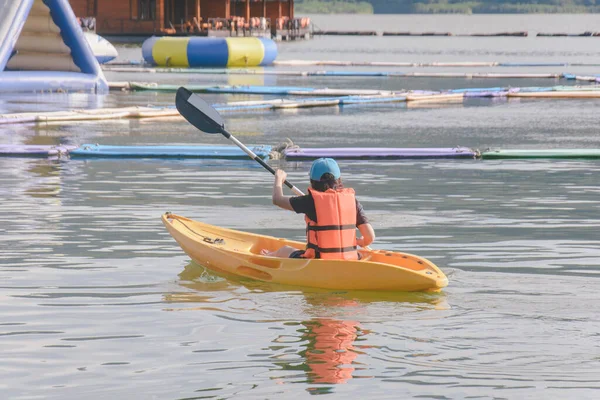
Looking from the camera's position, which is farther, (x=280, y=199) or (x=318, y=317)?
(x=280, y=199)

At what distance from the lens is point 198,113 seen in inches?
503

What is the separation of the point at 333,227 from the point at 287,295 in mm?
664

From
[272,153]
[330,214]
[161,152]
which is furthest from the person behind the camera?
[161,152]

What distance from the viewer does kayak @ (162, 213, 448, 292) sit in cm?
941

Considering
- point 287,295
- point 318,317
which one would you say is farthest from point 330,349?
point 287,295

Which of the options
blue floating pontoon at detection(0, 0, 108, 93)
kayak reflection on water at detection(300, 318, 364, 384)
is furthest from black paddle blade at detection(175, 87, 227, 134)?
blue floating pontoon at detection(0, 0, 108, 93)

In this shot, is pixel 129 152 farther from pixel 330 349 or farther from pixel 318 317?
pixel 330 349

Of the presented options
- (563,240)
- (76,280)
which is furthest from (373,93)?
(76,280)

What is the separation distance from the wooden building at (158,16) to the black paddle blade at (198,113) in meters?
66.8

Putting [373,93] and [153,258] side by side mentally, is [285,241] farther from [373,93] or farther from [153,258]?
[373,93]

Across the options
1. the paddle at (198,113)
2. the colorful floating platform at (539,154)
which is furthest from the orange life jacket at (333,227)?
the colorful floating platform at (539,154)

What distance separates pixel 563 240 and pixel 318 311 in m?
3.84

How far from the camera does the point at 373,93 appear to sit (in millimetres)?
34312

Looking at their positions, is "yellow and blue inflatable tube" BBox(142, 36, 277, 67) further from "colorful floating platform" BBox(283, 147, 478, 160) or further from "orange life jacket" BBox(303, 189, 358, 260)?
"orange life jacket" BBox(303, 189, 358, 260)
